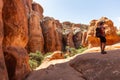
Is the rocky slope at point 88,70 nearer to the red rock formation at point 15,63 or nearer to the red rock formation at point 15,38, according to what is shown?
the red rock formation at point 15,63

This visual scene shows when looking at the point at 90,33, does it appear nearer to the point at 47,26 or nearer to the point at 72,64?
the point at 47,26

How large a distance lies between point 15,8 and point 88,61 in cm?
642

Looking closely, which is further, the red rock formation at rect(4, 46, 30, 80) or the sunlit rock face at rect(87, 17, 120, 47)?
the sunlit rock face at rect(87, 17, 120, 47)

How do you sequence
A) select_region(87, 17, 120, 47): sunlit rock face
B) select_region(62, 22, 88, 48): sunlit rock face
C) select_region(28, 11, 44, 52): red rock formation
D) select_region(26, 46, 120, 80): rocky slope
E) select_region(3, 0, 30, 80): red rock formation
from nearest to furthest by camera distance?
select_region(26, 46, 120, 80): rocky slope
select_region(3, 0, 30, 80): red rock formation
select_region(87, 17, 120, 47): sunlit rock face
select_region(28, 11, 44, 52): red rock formation
select_region(62, 22, 88, 48): sunlit rock face

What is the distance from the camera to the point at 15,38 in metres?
18.2

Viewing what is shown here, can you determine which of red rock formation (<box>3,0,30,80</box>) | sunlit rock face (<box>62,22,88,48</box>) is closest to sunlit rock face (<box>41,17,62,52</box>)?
sunlit rock face (<box>62,22,88,48</box>)

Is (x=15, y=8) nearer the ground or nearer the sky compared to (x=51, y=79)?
nearer the sky

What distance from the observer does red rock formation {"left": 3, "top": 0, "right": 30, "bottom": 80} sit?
16.1 meters

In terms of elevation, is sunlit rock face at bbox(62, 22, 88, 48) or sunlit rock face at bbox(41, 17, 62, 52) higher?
sunlit rock face at bbox(41, 17, 62, 52)

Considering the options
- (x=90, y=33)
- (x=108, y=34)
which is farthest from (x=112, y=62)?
(x=90, y=33)

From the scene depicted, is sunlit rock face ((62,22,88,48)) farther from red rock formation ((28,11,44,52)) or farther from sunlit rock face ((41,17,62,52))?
red rock formation ((28,11,44,52))

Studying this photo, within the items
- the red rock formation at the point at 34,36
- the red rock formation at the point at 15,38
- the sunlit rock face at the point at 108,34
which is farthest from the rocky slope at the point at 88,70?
the red rock formation at the point at 34,36

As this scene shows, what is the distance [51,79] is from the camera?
15000 millimetres

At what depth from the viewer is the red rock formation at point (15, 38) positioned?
53.0 ft
